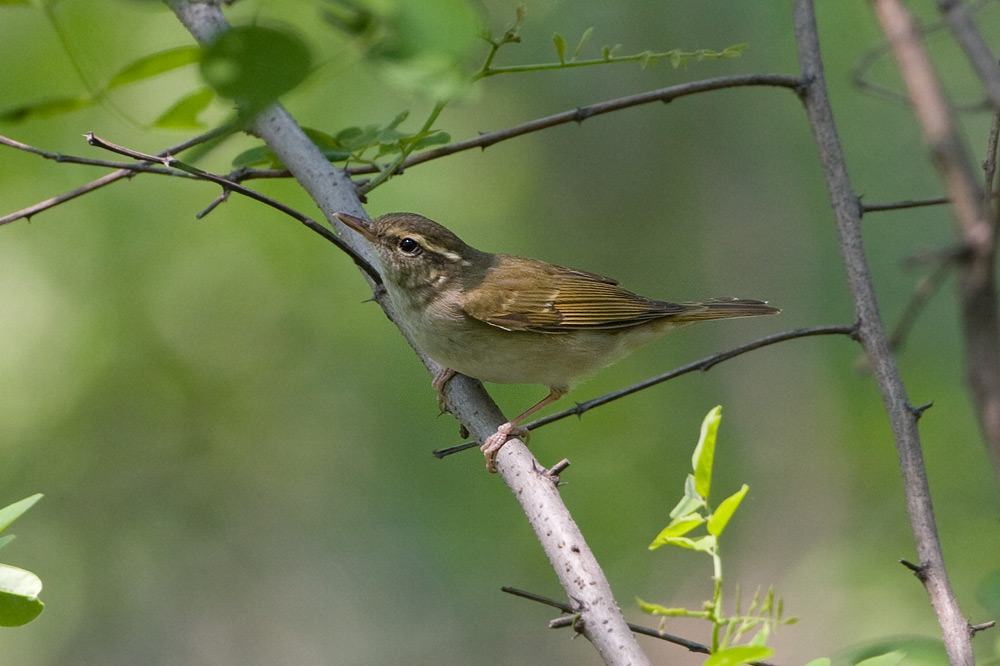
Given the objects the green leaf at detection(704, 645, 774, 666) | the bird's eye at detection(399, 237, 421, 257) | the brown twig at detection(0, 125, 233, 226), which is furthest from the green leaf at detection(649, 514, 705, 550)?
the bird's eye at detection(399, 237, 421, 257)

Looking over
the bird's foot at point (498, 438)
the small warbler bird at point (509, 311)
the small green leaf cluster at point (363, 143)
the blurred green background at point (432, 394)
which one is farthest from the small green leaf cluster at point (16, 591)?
the blurred green background at point (432, 394)

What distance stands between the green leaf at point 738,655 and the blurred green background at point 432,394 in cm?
568

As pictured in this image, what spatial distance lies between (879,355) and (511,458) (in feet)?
3.84

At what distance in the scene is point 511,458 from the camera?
289cm

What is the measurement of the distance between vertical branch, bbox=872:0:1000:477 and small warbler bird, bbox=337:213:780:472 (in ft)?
9.89

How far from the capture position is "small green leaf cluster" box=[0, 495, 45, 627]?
6.19 ft

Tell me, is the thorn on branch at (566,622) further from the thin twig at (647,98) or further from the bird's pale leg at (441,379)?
the bird's pale leg at (441,379)

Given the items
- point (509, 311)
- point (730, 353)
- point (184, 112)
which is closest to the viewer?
point (730, 353)

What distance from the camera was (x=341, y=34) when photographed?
1476 mm

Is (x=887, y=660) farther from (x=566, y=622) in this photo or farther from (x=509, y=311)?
(x=509, y=311)

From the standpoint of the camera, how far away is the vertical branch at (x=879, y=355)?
81.8 inches

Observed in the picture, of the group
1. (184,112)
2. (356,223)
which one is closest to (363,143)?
(356,223)

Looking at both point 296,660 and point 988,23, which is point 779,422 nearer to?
point 988,23

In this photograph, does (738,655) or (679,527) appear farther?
(679,527)
